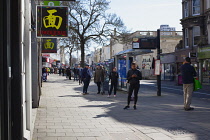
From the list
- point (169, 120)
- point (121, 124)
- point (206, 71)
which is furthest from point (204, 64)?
point (121, 124)

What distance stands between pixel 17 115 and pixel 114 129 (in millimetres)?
3256

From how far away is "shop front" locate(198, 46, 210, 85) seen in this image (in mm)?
27681

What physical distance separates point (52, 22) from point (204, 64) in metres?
23.9

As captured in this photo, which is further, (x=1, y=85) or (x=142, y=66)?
(x=142, y=66)

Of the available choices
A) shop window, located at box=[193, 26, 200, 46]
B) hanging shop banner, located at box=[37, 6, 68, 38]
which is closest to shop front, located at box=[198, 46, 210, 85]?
shop window, located at box=[193, 26, 200, 46]

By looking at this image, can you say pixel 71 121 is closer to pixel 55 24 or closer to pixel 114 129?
pixel 114 129

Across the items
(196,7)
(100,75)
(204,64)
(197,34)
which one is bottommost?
(100,75)

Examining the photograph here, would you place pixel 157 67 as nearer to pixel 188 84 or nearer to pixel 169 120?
pixel 188 84

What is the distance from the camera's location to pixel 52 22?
8109 mm

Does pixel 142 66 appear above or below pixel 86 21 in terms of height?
below

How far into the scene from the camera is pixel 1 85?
294cm

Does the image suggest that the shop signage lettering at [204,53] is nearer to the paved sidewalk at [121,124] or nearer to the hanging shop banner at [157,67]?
the hanging shop banner at [157,67]

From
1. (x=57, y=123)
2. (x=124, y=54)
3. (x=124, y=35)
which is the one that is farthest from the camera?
(x=124, y=35)

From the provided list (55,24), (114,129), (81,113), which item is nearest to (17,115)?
(114,129)
